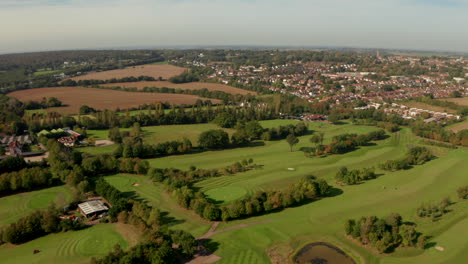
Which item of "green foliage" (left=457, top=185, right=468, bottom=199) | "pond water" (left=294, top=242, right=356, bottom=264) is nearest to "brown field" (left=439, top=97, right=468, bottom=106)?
"green foliage" (left=457, top=185, right=468, bottom=199)

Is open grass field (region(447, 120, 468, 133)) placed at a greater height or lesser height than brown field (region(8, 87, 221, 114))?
lesser

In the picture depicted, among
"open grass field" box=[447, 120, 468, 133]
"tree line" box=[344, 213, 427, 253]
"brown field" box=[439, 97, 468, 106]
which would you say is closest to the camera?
"tree line" box=[344, 213, 427, 253]

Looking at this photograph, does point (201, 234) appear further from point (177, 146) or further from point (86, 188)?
point (177, 146)

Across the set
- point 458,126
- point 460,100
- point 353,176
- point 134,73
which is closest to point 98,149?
point 353,176

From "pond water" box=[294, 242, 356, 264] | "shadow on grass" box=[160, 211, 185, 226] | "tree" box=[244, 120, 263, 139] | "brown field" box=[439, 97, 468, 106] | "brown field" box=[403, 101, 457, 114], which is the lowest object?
"pond water" box=[294, 242, 356, 264]

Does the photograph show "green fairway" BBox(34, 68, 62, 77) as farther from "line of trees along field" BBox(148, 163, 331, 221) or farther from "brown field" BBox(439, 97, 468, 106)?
"brown field" BBox(439, 97, 468, 106)

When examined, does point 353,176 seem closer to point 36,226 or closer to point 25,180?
point 36,226

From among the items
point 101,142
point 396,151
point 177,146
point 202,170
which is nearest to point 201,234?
point 202,170
